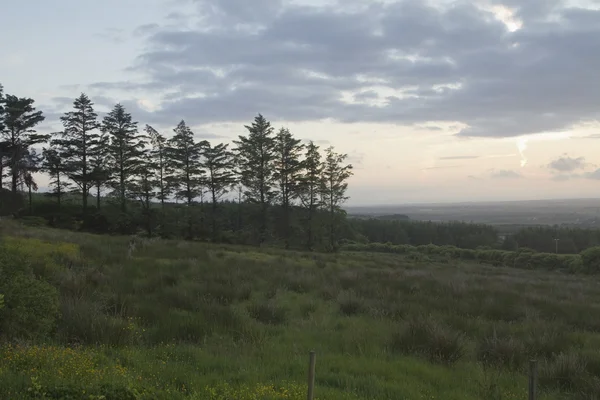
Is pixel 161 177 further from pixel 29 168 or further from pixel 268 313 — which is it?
pixel 268 313

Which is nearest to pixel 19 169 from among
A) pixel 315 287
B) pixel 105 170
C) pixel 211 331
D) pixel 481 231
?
pixel 105 170

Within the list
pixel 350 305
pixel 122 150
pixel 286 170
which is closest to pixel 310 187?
pixel 286 170

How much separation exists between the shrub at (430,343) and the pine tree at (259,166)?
33656 millimetres

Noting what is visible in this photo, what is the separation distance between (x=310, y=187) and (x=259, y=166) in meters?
6.27

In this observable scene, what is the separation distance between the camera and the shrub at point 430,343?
6.16 metres

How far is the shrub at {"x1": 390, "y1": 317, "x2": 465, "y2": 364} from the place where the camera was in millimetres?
6164

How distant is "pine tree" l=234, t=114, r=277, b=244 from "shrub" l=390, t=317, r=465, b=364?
1325 inches

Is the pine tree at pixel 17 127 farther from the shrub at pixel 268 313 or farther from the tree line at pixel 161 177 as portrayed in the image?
the shrub at pixel 268 313

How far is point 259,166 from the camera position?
39812mm

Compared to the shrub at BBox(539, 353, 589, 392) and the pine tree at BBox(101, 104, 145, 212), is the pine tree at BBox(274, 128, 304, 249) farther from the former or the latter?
the shrub at BBox(539, 353, 589, 392)

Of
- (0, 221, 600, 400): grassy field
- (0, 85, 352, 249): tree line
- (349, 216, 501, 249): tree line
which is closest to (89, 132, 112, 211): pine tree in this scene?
(0, 85, 352, 249): tree line

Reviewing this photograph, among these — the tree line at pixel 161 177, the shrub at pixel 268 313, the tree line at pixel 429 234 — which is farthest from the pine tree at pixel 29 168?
the tree line at pixel 429 234

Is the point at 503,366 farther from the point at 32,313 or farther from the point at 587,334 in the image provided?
the point at 32,313

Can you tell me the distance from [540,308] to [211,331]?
8.39 m
